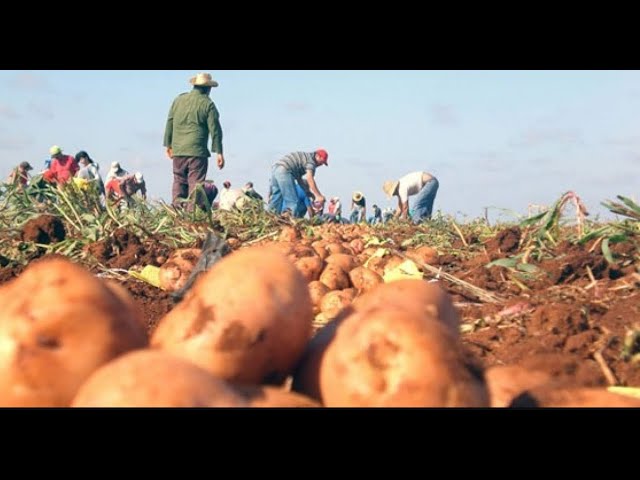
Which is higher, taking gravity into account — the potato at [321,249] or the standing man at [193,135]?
the standing man at [193,135]

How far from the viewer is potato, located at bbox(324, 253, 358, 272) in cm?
A: 553

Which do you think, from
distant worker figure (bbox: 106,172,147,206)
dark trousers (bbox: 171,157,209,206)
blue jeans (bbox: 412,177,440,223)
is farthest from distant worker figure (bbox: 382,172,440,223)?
dark trousers (bbox: 171,157,209,206)

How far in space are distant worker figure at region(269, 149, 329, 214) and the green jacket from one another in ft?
10.0

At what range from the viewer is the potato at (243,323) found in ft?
5.61

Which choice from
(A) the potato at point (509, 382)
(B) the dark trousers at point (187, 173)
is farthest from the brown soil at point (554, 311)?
(B) the dark trousers at point (187, 173)

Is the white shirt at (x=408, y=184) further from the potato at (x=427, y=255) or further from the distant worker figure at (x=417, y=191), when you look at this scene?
the potato at (x=427, y=255)

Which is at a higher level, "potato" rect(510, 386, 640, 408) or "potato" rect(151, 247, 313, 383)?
"potato" rect(151, 247, 313, 383)

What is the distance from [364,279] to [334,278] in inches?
8.9

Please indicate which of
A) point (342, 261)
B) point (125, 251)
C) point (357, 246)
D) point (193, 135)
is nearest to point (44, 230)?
point (125, 251)

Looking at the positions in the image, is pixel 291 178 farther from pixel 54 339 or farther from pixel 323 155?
pixel 54 339

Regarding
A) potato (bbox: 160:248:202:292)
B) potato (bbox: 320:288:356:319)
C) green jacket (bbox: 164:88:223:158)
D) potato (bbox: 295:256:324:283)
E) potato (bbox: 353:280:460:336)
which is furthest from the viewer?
green jacket (bbox: 164:88:223:158)

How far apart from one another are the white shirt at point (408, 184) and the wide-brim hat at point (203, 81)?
29.1ft

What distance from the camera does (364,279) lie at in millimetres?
5297

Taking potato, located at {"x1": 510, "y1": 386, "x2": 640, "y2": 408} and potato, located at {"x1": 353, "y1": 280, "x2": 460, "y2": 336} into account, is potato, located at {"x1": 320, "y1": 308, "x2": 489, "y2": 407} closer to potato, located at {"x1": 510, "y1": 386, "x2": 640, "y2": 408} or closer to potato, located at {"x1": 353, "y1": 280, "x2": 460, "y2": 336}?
potato, located at {"x1": 510, "y1": 386, "x2": 640, "y2": 408}
